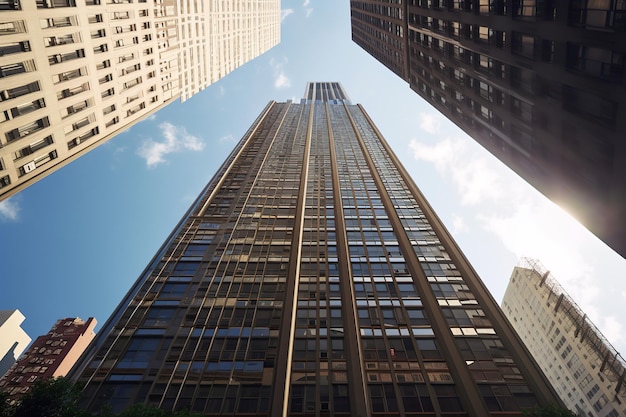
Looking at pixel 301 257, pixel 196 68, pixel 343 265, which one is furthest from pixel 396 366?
pixel 196 68

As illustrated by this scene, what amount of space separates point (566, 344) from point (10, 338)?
5300 inches

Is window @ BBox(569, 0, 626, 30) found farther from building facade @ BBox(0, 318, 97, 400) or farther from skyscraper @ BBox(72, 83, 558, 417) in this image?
building facade @ BBox(0, 318, 97, 400)

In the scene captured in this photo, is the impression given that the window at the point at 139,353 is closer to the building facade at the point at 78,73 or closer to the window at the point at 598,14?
the building facade at the point at 78,73

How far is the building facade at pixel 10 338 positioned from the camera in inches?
3376

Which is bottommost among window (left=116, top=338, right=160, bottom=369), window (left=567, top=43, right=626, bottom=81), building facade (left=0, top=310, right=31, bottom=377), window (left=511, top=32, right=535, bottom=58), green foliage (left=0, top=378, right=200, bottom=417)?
building facade (left=0, top=310, right=31, bottom=377)

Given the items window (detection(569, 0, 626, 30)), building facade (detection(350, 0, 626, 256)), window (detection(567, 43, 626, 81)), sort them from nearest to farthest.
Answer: window (detection(569, 0, 626, 30)) < window (detection(567, 43, 626, 81)) < building facade (detection(350, 0, 626, 256))

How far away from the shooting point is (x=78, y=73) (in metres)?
32.6

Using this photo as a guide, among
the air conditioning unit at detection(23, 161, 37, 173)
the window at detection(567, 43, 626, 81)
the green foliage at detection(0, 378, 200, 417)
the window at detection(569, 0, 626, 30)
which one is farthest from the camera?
the air conditioning unit at detection(23, 161, 37, 173)

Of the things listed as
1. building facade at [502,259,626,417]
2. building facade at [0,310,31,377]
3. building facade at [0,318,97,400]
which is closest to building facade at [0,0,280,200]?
building facade at [0,318,97,400]

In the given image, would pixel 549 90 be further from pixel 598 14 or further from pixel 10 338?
pixel 10 338

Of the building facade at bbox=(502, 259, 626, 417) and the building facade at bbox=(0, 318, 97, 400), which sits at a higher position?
the building facade at bbox=(502, 259, 626, 417)

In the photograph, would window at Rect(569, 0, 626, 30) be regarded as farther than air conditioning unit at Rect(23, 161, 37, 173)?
No

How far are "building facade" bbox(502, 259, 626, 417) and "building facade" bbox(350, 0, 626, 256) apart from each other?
53.8m

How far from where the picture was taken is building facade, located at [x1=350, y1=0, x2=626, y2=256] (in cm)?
2000
